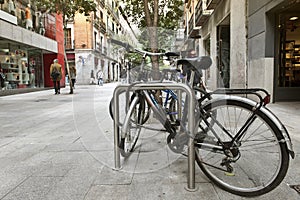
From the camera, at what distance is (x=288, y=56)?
25.2 feet

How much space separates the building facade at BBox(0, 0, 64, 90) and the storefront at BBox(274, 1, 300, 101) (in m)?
10.9

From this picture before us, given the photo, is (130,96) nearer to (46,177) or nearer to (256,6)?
(46,177)

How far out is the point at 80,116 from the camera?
18.9 ft

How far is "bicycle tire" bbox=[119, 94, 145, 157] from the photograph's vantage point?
269cm

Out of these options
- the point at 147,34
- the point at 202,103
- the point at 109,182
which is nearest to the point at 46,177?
the point at 109,182

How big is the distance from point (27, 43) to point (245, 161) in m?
13.5

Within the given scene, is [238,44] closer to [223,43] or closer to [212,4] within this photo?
[223,43]

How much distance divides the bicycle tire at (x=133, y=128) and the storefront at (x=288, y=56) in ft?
18.8

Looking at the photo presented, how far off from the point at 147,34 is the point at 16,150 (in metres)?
2.24

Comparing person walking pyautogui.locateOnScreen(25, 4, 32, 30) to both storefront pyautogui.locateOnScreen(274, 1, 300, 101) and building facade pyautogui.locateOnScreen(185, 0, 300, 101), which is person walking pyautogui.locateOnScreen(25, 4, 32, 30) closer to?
building facade pyautogui.locateOnScreen(185, 0, 300, 101)

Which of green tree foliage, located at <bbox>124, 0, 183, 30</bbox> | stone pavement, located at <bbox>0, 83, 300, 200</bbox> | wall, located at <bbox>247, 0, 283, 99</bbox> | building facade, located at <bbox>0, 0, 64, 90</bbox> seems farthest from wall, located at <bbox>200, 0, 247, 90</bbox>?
building facade, located at <bbox>0, 0, 64, 90</bbox>

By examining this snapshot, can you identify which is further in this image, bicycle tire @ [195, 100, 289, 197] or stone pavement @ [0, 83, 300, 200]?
stone pavement @ [0, 83, 300, 200]

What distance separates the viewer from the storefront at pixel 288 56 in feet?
24.2

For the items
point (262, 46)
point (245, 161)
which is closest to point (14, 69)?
point (262, 46)
